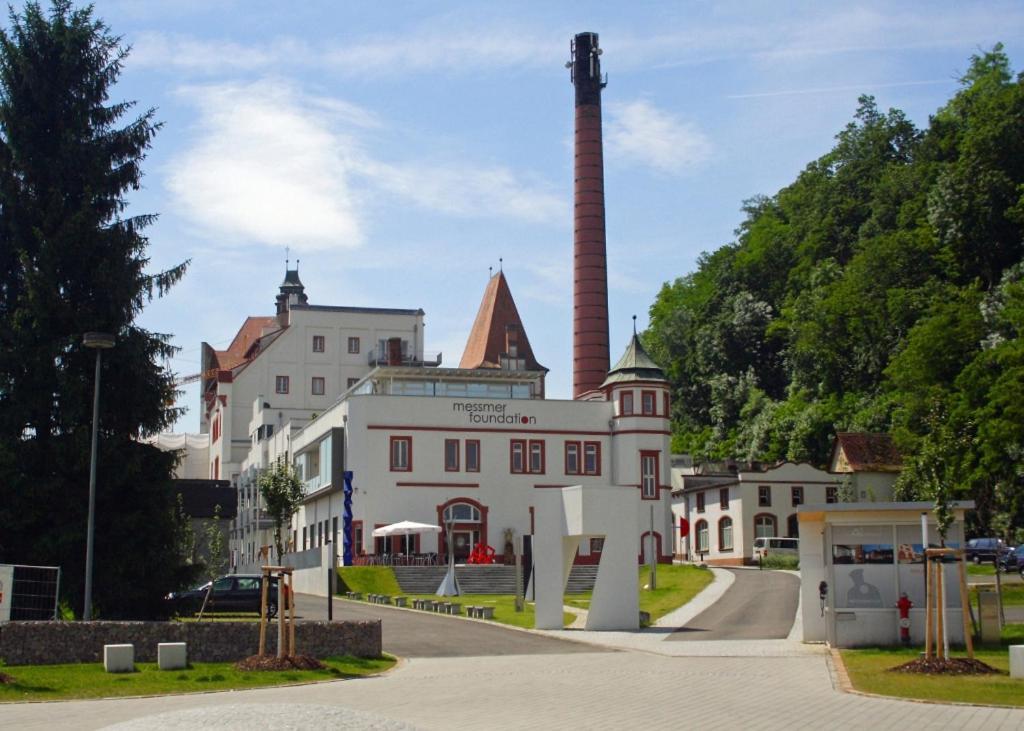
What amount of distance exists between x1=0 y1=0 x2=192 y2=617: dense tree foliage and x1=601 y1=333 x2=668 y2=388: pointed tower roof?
124 feet

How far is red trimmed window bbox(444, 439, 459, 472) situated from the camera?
64.5m

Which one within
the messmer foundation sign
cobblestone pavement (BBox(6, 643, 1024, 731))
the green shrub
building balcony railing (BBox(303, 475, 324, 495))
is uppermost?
the messmer foundation sign

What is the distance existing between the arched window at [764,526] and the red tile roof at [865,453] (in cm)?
529

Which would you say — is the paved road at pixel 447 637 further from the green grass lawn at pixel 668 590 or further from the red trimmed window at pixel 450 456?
the red trimmed window at pixel 450 456

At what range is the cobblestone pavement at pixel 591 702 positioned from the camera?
16328 mm

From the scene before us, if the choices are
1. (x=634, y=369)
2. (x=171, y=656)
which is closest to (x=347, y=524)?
(x=634, y=369)

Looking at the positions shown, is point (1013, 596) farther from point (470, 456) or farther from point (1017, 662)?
point (470, 456)

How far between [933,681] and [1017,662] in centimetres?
138

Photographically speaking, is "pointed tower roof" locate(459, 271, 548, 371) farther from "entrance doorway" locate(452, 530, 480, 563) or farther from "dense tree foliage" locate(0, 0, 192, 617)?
"dense tree foliage" locate(0, 0, 192, 617)

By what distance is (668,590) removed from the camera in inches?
1834

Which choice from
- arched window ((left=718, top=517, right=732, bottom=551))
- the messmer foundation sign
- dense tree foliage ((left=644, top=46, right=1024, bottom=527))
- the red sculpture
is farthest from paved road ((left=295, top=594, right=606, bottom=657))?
arched window ((left=718, top=517, right=732, bottom=551))

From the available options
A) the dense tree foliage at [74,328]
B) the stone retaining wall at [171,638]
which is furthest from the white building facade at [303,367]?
the stone retaining wall at [171,638]

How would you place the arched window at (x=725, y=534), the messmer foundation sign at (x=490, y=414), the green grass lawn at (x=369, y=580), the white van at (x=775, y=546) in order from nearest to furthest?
the green grass lawn at (x=369, y=580) < the messmer foundation sign at (x=490, y=414) < the white van at (x=775, y=546) < the arched window at (x=725, y=534)

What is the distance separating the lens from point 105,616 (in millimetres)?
29547
